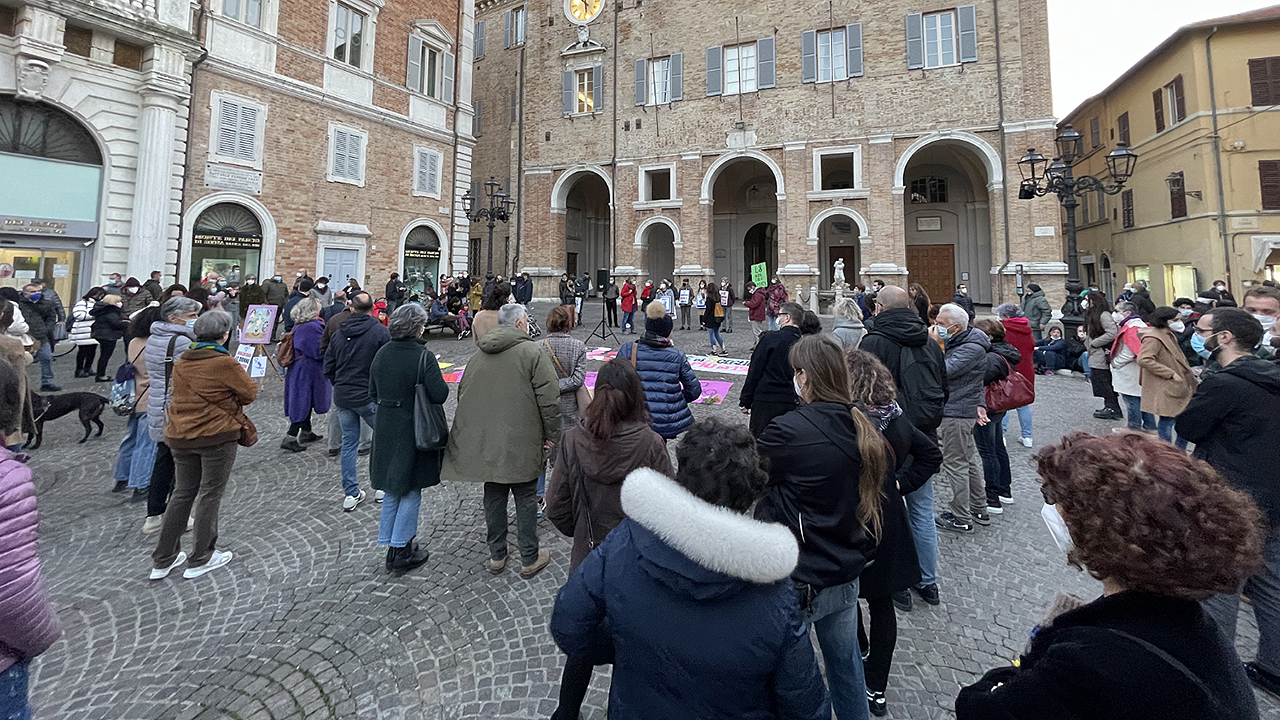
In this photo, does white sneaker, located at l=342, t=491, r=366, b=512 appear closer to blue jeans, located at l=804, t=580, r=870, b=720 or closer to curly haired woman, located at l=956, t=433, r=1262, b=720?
blue jeans, located at l=804, t=580, r=870, b=720

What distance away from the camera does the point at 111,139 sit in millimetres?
12320

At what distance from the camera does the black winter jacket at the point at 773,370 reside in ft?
13.8

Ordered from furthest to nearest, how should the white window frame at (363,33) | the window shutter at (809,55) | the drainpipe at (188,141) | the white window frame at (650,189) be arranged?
the white window frame at (650,189)
the window shutter at (809,55)
the white window frame at (363,33)
the drainpipe at (188,141)

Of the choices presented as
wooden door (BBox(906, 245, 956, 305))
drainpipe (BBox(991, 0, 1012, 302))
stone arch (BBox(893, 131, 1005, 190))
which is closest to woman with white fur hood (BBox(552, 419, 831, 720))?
stone arch (BBox(893, 131, 1005, 190))

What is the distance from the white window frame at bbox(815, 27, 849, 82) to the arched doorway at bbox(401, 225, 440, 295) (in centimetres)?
1628

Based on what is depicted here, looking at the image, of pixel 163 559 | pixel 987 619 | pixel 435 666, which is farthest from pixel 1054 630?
pixel 163 559

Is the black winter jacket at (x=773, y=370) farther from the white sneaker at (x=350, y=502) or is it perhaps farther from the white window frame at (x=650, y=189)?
the white window frame at (x=650, y=189)

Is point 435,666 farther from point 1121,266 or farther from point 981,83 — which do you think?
point 1121,266

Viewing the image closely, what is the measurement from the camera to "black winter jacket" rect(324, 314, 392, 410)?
4734mm

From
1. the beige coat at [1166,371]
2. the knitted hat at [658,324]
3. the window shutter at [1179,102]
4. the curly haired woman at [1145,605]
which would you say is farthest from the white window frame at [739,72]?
the curly haired woman at [1145,605]

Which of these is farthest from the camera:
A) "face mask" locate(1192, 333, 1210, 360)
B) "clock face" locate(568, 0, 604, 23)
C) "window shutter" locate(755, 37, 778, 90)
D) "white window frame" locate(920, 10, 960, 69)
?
"clock face" locate(568, 0, 604, 23)

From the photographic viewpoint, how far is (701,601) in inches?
52.4

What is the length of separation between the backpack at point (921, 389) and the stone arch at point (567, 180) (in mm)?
21200

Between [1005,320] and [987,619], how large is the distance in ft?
11.2
